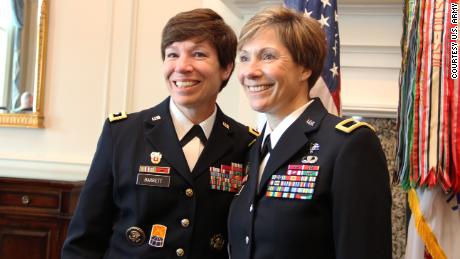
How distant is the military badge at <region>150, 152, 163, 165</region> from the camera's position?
4.94 feet

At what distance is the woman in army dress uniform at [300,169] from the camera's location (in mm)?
1165

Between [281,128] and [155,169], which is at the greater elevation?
[281,128]

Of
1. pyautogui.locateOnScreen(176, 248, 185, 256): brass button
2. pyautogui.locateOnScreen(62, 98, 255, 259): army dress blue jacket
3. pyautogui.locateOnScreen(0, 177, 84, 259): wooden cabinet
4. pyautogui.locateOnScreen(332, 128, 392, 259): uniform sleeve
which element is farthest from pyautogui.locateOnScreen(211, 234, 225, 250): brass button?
pyautogui.locateOnScreen(0, 177, 84, 259): wooden cabinet

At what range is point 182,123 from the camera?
1.59 meters

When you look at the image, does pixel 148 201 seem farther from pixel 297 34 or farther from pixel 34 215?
pixel 34 215

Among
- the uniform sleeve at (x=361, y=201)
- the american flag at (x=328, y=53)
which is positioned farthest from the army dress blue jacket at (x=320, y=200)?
the american flag at (x=328, y=53)

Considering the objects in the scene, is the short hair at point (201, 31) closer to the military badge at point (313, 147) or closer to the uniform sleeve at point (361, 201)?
the military badge at point (313, 147)

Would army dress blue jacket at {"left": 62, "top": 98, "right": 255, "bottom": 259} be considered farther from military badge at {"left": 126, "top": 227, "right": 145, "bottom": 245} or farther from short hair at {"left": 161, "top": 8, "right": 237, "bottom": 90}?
short hair at {"left": 161, "top": 8, "right": 237, "bottom": 90}

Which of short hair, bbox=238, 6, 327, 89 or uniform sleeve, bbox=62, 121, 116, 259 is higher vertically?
short hair, bbox=238, 6, 327, 89

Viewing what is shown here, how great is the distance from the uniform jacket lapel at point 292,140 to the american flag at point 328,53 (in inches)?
32.7

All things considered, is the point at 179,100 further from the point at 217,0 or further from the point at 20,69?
the point at 20,69

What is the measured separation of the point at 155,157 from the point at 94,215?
0.26m

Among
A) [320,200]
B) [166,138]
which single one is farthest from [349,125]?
[166,138]

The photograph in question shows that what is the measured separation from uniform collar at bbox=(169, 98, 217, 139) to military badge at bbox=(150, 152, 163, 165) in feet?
0.30
